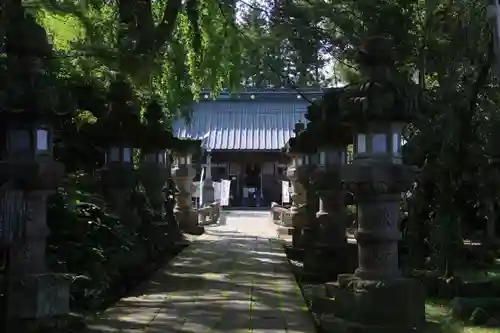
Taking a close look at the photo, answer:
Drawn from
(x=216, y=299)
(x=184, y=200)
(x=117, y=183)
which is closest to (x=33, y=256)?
(x=216, y=299)

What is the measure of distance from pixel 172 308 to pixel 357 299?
219 centimetres

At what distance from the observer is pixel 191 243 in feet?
45.5

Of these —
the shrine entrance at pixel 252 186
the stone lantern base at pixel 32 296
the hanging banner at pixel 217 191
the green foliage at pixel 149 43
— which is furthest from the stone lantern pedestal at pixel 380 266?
the shrine entrance at pixel 252 186

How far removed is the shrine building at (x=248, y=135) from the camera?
31.8m

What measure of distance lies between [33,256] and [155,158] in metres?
6.89

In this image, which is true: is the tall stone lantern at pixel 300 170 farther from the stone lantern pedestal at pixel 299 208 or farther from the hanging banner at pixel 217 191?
the hanging banner at pixel 217 191

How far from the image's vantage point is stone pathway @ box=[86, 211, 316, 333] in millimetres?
6070

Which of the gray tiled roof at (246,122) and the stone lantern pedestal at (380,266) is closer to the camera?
the stone lantern pedestal at (380,266)

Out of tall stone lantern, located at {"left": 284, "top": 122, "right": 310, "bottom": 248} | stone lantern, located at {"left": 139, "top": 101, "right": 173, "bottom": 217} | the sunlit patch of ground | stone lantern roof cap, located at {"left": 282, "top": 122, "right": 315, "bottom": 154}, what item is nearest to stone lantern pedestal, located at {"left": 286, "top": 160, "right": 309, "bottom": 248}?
tall stone lantern, located at {"left": 284, "top": 122, "right": 310, "bottom": 248}

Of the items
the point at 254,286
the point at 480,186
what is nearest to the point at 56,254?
the point at 254,286

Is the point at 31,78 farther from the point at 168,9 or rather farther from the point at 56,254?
the point at 168,9

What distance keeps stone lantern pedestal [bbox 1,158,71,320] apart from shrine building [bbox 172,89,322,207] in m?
25.6

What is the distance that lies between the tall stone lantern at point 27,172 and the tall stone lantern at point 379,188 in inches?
92.3

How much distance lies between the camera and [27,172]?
5051 mm
